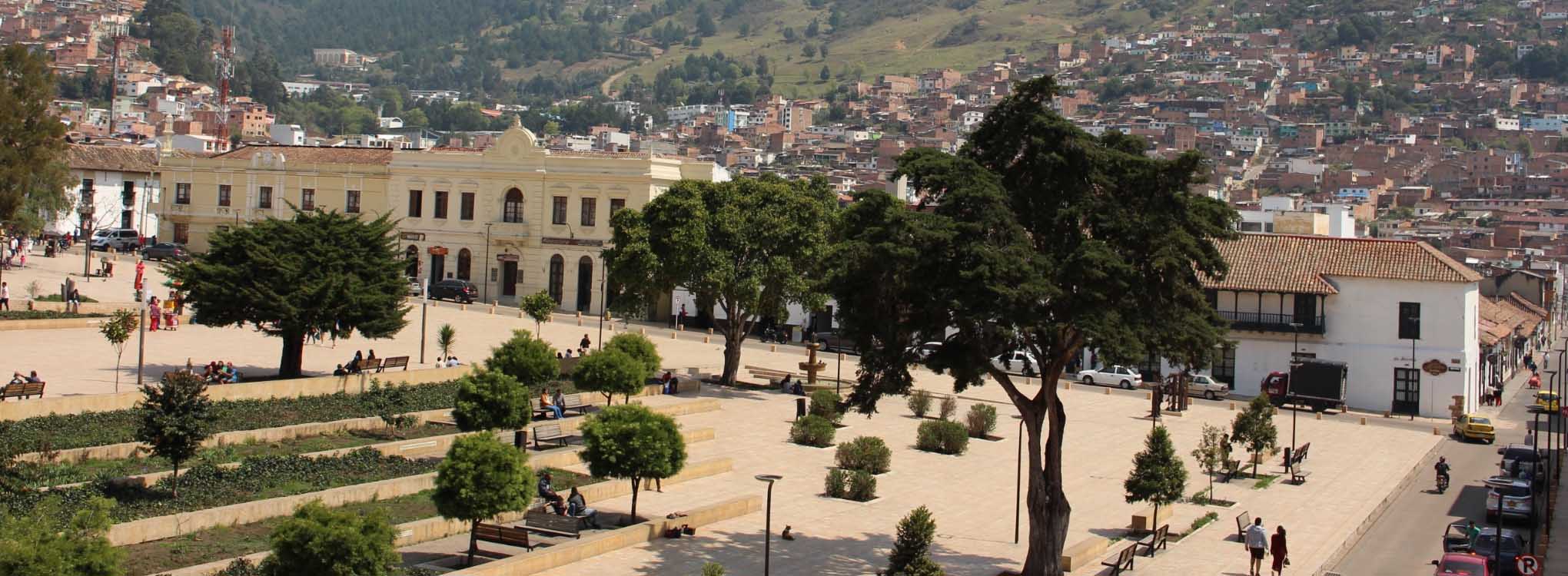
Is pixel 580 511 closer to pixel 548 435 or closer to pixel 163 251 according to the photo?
pixel 548 435

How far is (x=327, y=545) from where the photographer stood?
14.4m

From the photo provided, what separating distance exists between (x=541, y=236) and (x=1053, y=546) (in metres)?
36.5

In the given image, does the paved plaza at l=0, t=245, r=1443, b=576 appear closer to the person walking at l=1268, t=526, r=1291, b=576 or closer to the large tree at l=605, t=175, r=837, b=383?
the person walking at l=1268, t=526, r=1291, b=576

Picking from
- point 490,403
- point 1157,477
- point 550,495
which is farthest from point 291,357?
point 1157,477

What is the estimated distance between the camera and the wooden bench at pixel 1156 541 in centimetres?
2217

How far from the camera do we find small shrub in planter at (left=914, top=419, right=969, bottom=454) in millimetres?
29656

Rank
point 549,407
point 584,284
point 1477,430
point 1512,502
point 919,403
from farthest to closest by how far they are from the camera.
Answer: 1. point 584,284
2. point 1477,430
3. point 919,403
4. point 549,407
5. point 1512,502

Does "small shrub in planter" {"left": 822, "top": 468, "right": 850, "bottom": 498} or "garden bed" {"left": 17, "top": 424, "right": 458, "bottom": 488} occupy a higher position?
"garden bed" {"left": 17, "top": 424, "right": 458, "bottom": 488}

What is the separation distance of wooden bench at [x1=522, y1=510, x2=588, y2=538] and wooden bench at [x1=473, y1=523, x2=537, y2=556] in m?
0.55

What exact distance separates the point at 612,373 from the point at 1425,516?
47.5 feet

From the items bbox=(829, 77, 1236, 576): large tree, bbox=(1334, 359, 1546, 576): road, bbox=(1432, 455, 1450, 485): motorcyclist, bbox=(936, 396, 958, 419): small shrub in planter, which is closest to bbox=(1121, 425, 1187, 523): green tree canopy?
bbox=(1334, 359, 1546, 576): road

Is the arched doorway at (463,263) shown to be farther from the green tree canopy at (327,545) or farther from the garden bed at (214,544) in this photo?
the green tree canopy at (327,545)

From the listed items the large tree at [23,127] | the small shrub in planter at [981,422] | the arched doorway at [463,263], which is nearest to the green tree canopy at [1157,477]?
the small shrub in planter at [981,422]

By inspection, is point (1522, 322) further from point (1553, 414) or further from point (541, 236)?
point (541, 236)
